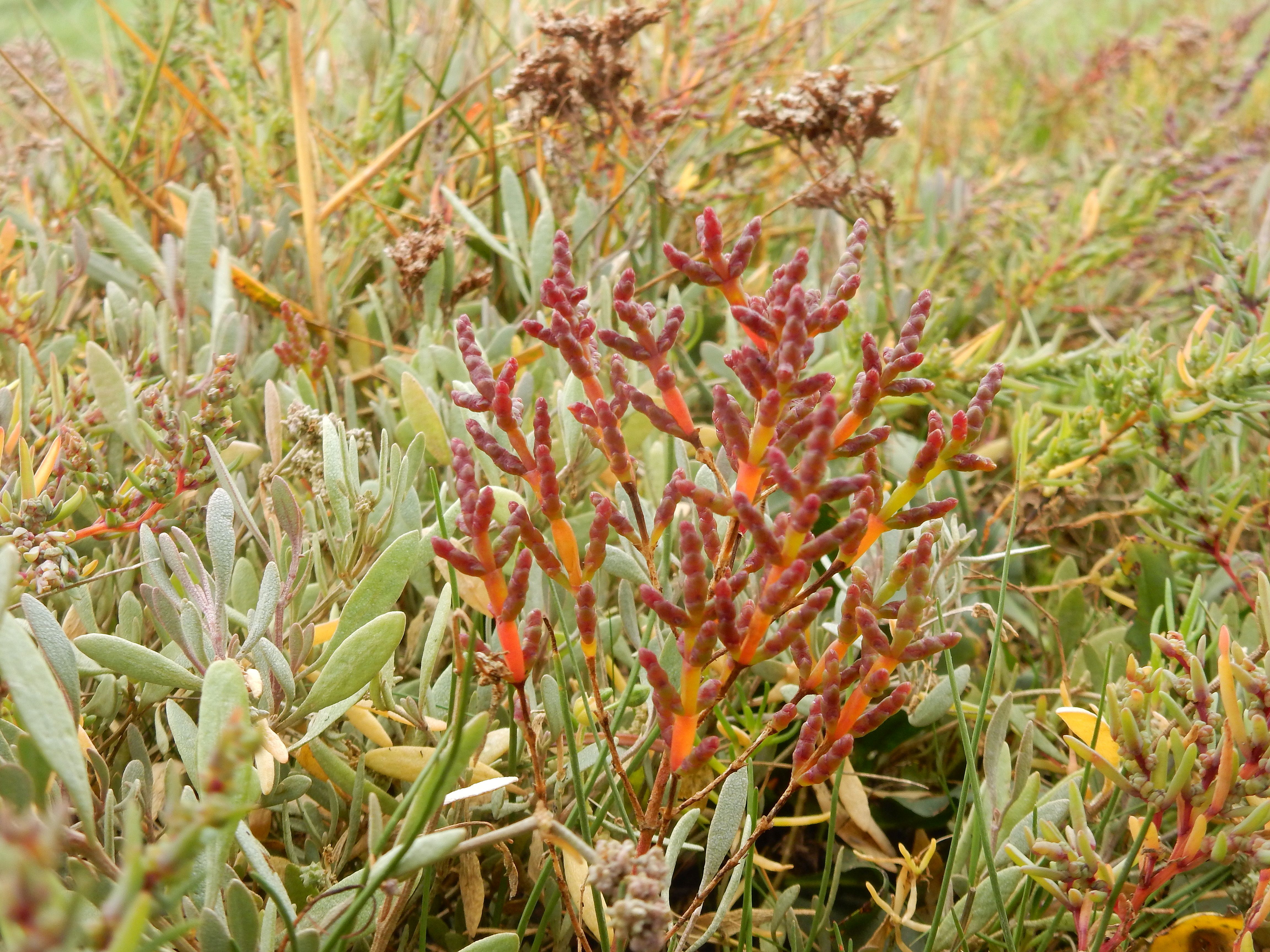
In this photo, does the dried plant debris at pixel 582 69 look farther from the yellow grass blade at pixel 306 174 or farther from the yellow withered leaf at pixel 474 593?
the yellow withered leaf at pixel 474 593

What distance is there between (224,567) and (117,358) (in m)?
0.51

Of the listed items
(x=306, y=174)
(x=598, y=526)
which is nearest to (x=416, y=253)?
(x=306, y=174)

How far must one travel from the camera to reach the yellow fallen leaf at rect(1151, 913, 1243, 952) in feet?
2.37

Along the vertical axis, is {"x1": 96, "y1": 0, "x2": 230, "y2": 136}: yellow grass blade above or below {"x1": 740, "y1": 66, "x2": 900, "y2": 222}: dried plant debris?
above

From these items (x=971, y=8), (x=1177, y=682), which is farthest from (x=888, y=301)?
(x=971, y=8)

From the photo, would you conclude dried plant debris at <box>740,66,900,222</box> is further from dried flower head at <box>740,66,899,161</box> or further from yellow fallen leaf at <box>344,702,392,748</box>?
yellow fallen leaf at <box>344,702,392,748</box>

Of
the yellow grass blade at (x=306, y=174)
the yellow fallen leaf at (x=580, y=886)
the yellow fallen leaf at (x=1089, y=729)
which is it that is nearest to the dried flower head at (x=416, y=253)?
the yellow grass blade at (x=306, y=174)

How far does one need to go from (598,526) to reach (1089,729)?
43 cm

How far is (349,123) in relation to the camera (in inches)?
67.4

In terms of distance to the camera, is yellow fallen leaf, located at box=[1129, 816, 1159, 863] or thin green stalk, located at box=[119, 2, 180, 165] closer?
yellow fallen leaf, located at box=[1129, 816, 1159, 863]

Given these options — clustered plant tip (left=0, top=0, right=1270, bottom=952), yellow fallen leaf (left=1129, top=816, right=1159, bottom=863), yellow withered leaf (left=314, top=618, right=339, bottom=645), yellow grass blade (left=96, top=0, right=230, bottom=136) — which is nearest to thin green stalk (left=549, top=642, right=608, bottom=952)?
clustered plant tip (left=0, top=0, right=1270, bottom=952)

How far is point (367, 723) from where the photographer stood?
0.73 meters

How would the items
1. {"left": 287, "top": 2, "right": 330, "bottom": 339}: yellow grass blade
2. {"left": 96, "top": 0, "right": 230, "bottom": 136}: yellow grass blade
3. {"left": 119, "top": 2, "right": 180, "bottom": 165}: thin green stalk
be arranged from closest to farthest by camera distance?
1. {"left": 287, "top": 2, "right": 330, "bottom": 339}: yellow grass blade
2. {"left": 119, "top": 2, "right": 180, "bottom": 165}: thin green stalk
3. {"left": 96, "top": 0, "right": 230, "bottom": 136}: yellow grass blade

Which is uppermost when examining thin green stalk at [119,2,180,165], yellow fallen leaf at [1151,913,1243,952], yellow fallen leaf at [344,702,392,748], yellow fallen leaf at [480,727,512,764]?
thin green stalk at [119,2,180,165]
